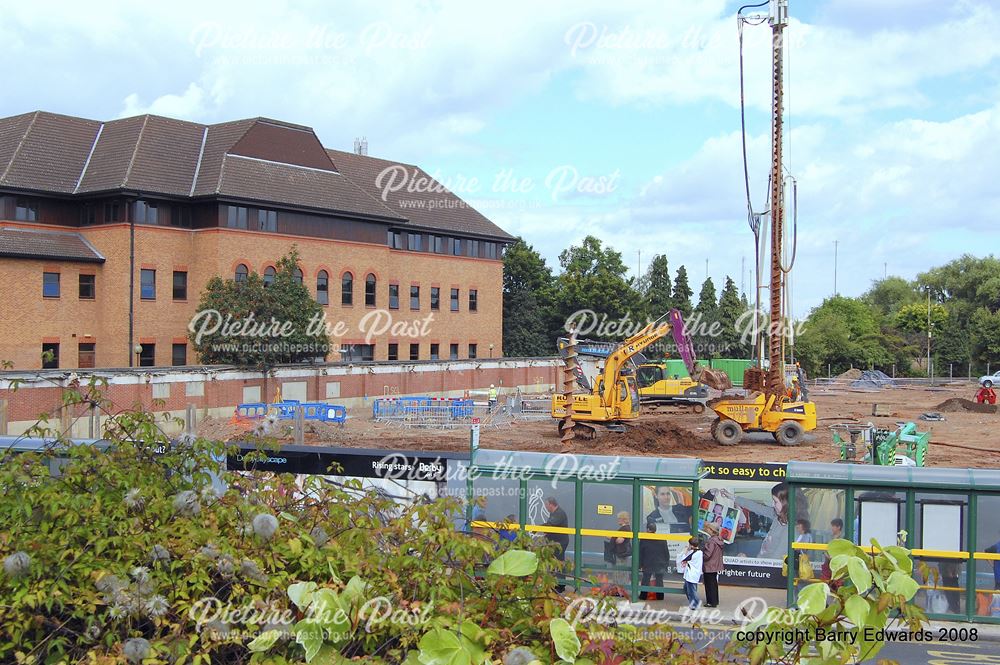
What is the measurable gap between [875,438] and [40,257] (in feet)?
126

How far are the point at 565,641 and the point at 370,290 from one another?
2225 inches

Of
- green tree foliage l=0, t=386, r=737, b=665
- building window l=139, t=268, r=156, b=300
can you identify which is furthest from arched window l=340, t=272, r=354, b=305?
green tree foliage l=0, t=386, r=737, b=665

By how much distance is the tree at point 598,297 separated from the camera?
86188mm

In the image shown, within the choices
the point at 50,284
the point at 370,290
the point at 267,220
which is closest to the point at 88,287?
the point at 50,284

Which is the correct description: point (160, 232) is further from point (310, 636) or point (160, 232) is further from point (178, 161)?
point (310, 636)

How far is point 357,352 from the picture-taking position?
58719 mm

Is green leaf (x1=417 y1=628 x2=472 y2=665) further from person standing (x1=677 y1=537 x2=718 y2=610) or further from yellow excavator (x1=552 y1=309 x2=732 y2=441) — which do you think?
yellow excavator (x1=552 y1=309 x2=732 y2=441)

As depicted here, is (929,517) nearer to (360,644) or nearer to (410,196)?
(360,644)

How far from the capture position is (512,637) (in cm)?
426

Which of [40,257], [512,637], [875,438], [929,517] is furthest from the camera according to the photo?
[40,257]

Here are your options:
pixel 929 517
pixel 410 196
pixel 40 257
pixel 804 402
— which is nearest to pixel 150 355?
pixel 40 257

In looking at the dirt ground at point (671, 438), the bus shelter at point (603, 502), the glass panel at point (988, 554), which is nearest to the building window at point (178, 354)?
the dirt ground at point (671, 438)

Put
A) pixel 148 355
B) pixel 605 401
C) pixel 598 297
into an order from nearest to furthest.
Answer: pixel 605 401 → pixel 148 355 → pixel 598 297

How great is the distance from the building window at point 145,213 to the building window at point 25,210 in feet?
16.3
